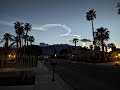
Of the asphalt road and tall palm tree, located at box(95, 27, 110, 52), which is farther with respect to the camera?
tall palm tree, located at box(95, 27, 110, 52)

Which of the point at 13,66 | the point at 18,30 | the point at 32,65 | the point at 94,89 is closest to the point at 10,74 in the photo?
the point at 13,66

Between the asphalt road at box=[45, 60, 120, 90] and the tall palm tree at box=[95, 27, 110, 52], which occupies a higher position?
the tall palm tree at box=[95, 27, 110, 52]

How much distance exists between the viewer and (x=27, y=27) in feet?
270

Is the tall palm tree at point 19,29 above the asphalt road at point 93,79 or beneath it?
above

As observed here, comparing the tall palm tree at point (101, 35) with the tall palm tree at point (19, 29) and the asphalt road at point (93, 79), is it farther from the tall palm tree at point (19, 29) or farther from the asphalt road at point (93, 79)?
the asphalt road at point (93, 79)

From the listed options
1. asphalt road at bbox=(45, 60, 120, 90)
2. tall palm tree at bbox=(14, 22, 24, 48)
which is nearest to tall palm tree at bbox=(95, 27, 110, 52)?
tall palm tree at bbox=(14, 22, 24, 48)

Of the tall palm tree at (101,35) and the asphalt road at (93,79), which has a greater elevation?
the tall palm tree at (101,35)

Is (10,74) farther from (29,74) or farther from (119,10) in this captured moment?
(119,10)

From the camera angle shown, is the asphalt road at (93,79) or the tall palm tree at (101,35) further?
the tall palm tree at (101,35)

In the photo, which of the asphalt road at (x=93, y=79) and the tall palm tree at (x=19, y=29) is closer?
the asphalt road at (x=93, y=79)

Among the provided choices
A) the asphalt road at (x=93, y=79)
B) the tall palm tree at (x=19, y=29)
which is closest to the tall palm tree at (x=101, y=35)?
the tall palm tree at (x=19, y=29)

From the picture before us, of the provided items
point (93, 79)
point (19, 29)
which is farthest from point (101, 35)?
point (93, 79)

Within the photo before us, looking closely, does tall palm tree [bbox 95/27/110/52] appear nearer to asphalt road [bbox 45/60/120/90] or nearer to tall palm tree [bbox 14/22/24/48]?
tall palm tree [bbox 14/22/24/48]

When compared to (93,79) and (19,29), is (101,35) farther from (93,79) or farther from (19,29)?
(93,79)
